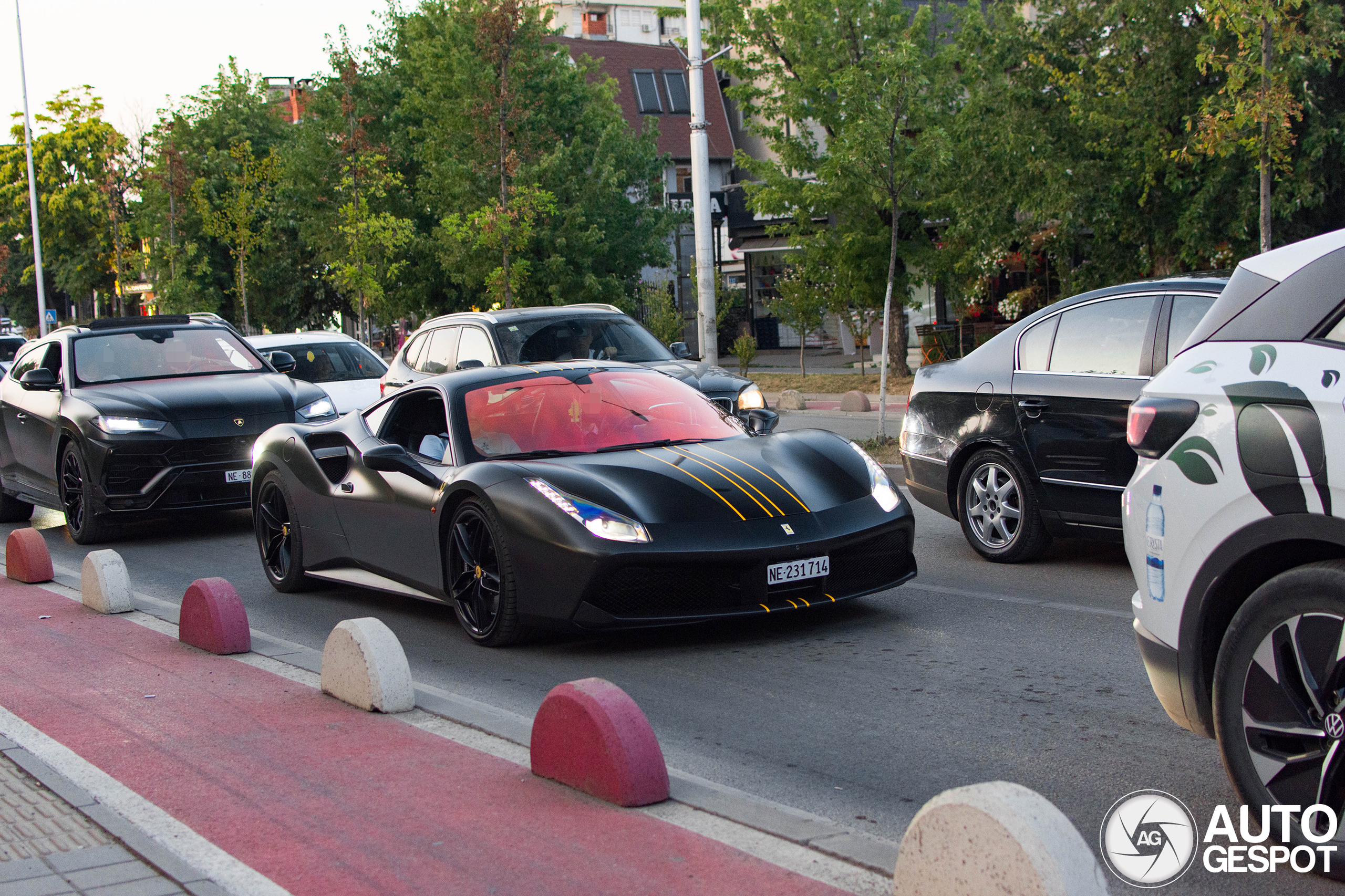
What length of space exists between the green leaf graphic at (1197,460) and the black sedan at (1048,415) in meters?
3.90

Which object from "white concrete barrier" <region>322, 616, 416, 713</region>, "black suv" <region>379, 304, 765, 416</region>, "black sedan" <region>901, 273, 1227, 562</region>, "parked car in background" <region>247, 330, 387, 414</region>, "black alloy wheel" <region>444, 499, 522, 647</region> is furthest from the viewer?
"parked car in background" <region>247, 330, 387, 414</region>

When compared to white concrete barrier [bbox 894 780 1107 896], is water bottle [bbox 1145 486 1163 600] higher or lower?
higher

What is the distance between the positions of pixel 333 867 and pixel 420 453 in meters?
4.01

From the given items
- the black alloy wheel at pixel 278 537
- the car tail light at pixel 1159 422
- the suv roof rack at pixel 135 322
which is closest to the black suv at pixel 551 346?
the suv roof rack at pixel 135 322

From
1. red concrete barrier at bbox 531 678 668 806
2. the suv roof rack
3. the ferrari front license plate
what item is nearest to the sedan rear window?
the suv roof rack

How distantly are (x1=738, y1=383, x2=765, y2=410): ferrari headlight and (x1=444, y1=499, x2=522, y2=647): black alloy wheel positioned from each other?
6.29 metres

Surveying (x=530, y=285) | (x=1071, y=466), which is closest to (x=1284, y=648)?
(x=1071, y=466)

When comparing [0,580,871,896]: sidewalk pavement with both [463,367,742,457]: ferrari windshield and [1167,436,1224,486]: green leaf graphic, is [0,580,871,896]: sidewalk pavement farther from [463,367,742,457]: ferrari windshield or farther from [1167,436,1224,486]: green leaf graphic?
[463,367,742,457]: ferrari windshield

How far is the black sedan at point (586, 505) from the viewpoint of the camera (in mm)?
6582

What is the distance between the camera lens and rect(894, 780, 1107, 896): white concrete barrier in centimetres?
300

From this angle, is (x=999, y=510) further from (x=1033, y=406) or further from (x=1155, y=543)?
(x=1155, y=543)

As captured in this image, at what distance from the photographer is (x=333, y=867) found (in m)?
4.00

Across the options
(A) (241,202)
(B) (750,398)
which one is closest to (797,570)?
(B) (750,398)

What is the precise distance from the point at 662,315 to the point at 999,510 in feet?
72.3
